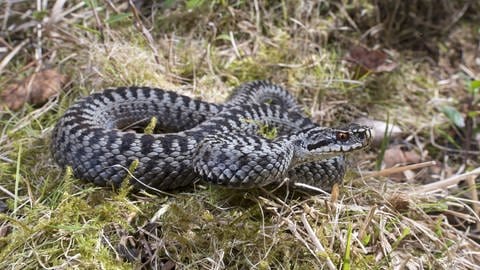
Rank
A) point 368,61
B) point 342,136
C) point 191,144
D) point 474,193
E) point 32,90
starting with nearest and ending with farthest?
point 342,136, point 191,144, point 474,193, point 32,90, point 368,61

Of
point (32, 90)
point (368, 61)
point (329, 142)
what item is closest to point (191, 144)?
point (329, 142)

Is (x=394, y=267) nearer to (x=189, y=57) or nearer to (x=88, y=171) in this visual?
(x=88, y=171)

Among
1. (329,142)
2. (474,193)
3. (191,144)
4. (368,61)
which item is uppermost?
(368,61)

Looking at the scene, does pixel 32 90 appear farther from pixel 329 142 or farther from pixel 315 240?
pixel 315 240

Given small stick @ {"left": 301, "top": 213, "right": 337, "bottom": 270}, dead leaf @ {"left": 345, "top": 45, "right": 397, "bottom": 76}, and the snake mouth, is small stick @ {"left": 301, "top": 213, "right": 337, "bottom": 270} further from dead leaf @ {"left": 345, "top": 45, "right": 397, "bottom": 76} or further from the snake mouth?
dead leaf @ {"left": 345, "top": 45, "right": 397, "bottom": 76}

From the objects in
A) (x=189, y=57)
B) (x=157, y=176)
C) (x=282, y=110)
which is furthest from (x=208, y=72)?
(x=157, y=176)

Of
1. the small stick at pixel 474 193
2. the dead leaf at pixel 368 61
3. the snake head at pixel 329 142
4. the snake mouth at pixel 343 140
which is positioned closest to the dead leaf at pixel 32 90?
the snake head at pixel 329 142
